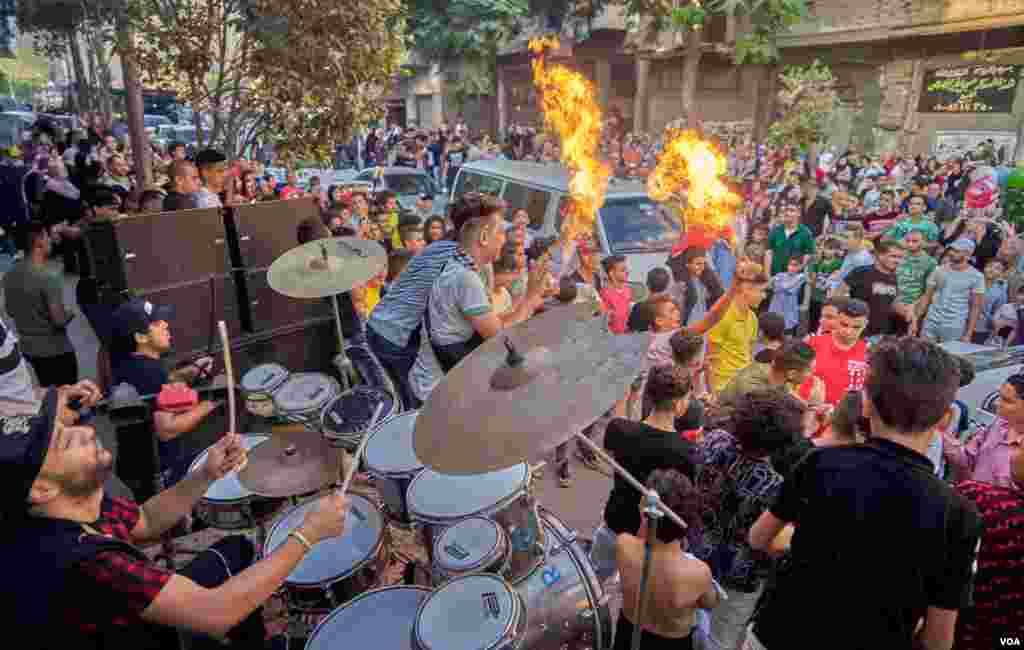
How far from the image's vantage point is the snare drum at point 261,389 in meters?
5.01

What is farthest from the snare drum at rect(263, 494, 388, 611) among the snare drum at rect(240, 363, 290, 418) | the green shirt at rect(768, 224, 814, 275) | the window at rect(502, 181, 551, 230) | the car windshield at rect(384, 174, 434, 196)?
the car windshield at rect(384, 174, 434, 196)

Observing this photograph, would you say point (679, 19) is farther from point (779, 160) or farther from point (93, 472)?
point (93, 472)

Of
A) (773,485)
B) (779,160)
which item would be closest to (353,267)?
(773,485)

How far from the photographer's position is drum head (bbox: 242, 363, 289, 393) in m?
5.05

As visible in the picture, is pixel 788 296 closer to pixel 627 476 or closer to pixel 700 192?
pixel 700 192

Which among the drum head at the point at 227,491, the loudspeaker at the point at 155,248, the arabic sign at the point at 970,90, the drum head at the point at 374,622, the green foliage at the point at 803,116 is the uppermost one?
the arabic sign at the point at 970,90

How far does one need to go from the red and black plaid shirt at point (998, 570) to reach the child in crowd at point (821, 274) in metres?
5.81

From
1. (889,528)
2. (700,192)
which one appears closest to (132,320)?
(889,528)

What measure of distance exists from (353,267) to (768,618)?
3.89 m

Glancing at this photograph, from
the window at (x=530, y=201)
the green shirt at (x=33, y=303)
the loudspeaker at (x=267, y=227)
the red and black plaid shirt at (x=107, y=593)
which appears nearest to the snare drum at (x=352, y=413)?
the red and black plaid shirt at (x=107, y=593)

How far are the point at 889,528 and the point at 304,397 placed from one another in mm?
4093

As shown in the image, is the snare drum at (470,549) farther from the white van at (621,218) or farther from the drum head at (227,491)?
the white van at (621,218)

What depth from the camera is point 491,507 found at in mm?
3188

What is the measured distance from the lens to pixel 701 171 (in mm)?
6418
